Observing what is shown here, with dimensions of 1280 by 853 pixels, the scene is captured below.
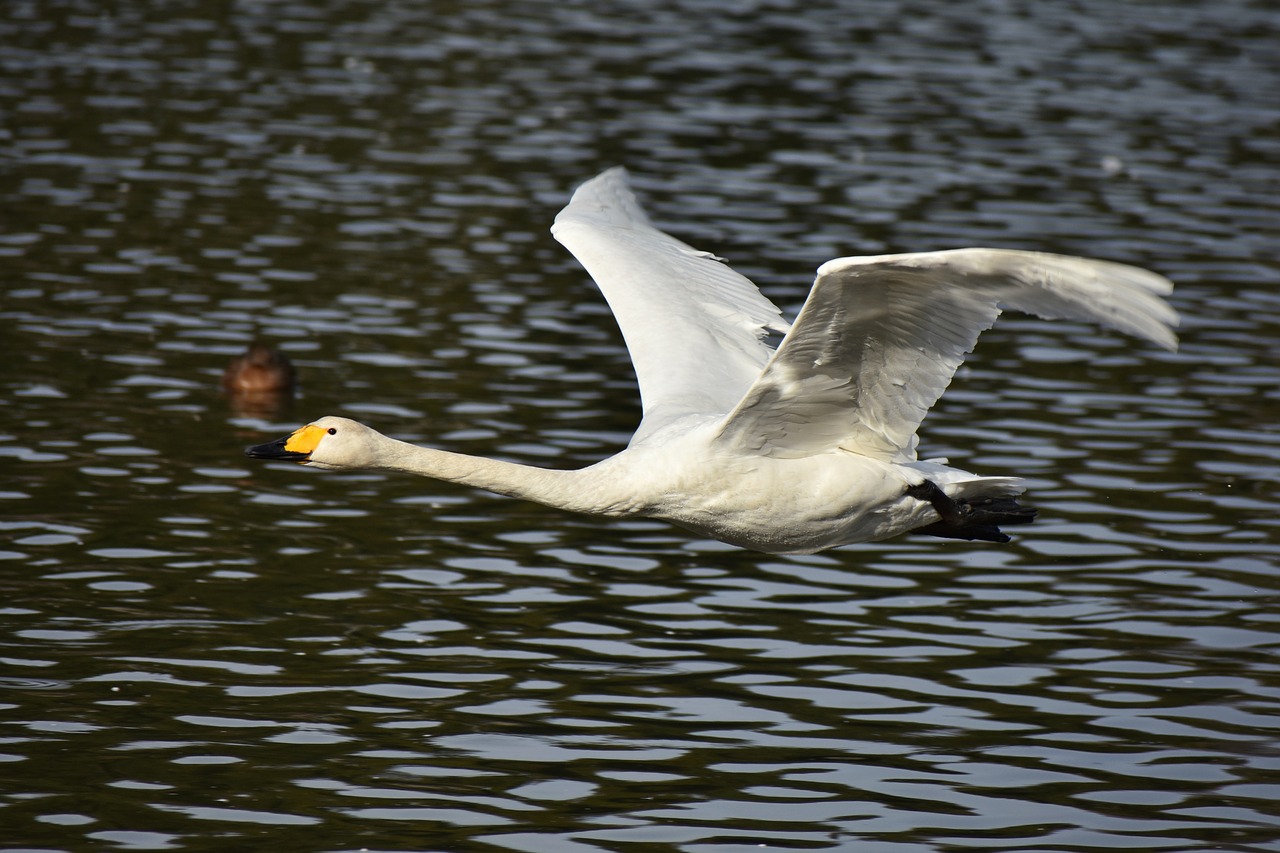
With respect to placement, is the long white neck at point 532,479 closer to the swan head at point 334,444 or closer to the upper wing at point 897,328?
the swan head at point 334,444

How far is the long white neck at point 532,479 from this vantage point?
8352 millimetres

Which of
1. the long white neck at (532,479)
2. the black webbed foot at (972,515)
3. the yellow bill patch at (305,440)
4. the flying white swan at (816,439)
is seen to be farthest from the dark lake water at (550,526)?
the yellow bill patch at (305,440)

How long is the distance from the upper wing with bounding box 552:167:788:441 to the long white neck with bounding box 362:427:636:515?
732 mm

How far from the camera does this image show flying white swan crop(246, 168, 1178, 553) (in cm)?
752

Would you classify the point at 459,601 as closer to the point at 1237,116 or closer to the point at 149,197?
the point at 149,197

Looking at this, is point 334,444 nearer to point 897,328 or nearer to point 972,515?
point 897,328

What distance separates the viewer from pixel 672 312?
10.2 m

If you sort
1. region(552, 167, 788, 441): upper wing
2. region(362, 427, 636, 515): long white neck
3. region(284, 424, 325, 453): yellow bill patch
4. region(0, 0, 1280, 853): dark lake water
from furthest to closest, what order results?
1. region(552, 167, 788, 441): upper wing
2. region(284, 424, 325, 453): yellow bill patch
3. region(362, 427, 636, 515): long white neck
4. region(0, 0, 1280, 853): dark lake water

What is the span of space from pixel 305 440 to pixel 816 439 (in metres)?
2.40

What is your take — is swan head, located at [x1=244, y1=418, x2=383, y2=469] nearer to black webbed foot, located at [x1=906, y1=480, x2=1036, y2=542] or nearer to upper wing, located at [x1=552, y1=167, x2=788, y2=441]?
upper wing, located at [x1=552, y1=167, x2=788, y2=441]

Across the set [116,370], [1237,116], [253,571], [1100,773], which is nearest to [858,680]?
[1100,773]

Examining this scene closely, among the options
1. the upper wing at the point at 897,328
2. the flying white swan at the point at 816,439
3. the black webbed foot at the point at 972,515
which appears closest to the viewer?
the upper wing at the point at 897,328

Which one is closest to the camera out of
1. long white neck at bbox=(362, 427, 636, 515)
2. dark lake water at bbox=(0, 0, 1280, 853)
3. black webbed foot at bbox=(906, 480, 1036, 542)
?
dark lake water at bbox=(0, 0, 1280, 853)

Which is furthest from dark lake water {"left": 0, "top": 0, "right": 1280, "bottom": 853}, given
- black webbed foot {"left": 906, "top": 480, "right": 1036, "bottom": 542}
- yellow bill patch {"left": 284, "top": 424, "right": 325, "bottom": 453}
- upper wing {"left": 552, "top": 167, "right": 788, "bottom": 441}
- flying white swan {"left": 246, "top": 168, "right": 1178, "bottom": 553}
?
upper wing {"left": 552, "top": 167, "right": 788, "bottom": 441}
